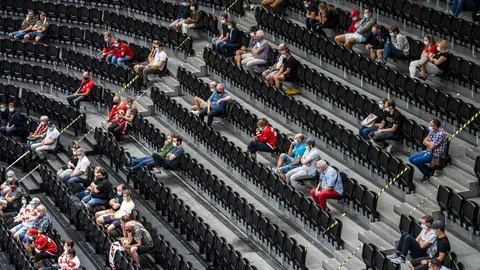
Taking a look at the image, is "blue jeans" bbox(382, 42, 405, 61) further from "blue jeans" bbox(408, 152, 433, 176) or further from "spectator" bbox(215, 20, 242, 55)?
"spectator" bbox(215, 20, 242, 55)

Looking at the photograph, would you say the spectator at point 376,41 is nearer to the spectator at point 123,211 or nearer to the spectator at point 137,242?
the spectator at point 123,211

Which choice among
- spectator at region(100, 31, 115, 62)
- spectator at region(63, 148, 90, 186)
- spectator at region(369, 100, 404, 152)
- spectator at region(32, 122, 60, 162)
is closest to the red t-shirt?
spectator at region(63, 148, 90, 186)

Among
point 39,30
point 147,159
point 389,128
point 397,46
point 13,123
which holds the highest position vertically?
point 397,46

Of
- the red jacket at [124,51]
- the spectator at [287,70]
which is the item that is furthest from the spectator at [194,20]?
the spectator at [287,70]

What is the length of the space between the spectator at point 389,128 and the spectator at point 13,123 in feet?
31.4

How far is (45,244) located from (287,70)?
652 centimetres

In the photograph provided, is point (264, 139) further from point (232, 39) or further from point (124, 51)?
point (124, 51)

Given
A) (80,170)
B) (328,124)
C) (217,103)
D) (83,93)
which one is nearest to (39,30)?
(83,93)

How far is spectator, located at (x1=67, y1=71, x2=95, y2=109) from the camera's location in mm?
27891

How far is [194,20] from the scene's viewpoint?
2920 centimetres

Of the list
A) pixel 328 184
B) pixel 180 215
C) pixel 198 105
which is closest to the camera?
pixel 328 184

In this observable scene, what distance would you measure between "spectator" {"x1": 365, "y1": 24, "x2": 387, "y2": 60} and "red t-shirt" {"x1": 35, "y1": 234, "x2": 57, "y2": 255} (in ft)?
25.7

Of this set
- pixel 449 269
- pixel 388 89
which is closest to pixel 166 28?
pixel 388 89

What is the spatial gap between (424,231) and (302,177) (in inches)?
151
